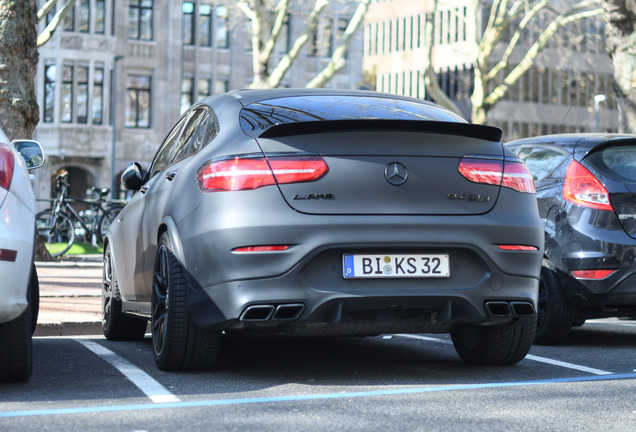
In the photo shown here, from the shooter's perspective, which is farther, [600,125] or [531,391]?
[600,125]

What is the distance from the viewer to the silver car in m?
5.46

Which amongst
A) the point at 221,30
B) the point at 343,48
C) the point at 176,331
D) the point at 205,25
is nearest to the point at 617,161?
the point at 176,331

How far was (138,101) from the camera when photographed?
52156 millimetres

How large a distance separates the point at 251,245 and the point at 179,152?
1.48 m

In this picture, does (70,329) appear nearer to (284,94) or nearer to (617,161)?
(284,94)

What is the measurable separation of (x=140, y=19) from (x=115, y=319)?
45.3 meters

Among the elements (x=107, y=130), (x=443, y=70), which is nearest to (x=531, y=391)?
(x=107, y=130)

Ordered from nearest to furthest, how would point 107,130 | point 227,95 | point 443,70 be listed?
point 227,95
point 107,130
point 443,70

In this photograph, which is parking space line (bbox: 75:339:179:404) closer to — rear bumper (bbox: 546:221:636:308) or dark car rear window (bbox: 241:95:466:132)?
dark car rear window (bbox: 241:95:466:132)

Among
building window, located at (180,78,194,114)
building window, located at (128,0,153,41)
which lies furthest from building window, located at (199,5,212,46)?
building window, located at (128,0,153,41)

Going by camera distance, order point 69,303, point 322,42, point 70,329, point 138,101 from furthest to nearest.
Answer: point 322,42 < point 138,101 < point 69,303 < point 70,329

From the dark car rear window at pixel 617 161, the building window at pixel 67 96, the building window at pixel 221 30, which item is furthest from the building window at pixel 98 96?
the dark car rear window at pixel 617 161

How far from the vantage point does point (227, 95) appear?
6844 millimetres

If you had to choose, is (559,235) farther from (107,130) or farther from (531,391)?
(107,130)
